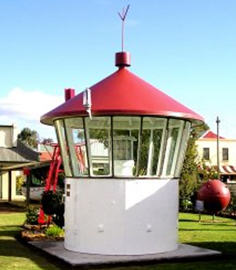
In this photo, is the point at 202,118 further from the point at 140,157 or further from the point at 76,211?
the point at 76,211

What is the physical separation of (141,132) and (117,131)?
0.59 meters

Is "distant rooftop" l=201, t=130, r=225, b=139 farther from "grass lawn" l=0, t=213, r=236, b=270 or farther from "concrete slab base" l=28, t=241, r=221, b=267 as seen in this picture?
"concrete slab base" l=28, t=241, r=221, b=267

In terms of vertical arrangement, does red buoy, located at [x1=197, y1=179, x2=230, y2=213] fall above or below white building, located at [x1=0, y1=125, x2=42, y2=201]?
below

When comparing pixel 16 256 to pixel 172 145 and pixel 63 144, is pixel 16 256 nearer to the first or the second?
pixel 63 144

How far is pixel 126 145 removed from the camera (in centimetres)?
1389

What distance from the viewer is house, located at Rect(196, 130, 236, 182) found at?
51875 mm

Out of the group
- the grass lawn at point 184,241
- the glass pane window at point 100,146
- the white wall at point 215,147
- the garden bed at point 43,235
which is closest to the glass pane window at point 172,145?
the glass pane window at point 100,146

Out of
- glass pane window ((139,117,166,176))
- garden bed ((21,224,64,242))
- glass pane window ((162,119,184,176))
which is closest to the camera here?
glass pane window ((139,117,166,176))

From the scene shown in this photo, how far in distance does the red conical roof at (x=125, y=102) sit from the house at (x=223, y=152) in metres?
37.2

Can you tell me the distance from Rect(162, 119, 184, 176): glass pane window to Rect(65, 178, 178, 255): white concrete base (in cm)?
38

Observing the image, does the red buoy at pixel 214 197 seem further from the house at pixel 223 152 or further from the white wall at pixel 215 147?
the house at pixel 223 152

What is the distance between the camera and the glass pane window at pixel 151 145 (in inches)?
544

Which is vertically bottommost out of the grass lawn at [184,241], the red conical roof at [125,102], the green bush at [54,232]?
the grass lawn at [184,241]

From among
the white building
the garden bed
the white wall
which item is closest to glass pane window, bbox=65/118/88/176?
the garden bed
